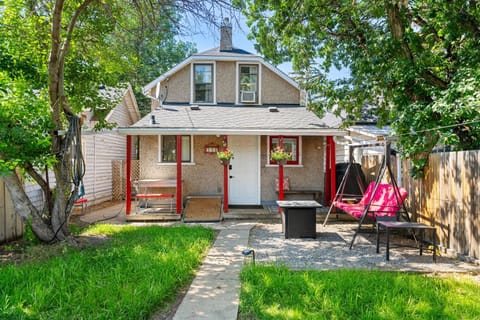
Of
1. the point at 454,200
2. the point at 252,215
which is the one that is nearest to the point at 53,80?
the point at 252,215

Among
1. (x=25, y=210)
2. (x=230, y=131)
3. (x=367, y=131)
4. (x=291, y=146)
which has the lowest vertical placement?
(x=25, y=210)

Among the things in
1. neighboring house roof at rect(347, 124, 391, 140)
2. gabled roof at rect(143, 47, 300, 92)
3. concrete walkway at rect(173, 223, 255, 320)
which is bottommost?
concrete walkway at rect(173, 223, 255, 320)

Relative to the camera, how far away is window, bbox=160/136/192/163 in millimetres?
10672

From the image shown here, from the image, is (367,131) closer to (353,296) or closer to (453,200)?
(453,200)

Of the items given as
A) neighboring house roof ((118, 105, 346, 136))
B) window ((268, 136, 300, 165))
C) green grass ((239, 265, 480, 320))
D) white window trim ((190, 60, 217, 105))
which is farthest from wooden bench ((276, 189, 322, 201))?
green grass ((239, 265, 480, 320))

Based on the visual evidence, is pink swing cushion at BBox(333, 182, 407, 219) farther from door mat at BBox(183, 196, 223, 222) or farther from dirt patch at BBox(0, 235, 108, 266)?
dirt patch at BBox(0, 235, 108, 266)

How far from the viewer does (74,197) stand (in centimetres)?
632

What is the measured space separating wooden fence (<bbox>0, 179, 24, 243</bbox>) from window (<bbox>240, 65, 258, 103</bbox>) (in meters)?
7.99

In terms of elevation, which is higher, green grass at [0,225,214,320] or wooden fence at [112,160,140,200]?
wooden fence at [112,160,140,200]

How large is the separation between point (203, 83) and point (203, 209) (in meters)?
5.27

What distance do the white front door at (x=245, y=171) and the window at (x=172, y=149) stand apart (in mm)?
1439

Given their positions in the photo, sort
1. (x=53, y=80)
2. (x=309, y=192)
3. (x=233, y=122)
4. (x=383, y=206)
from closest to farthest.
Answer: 1. (x=53, y=80)
2. (x=383, y=206)
3. (x=233, y=122)
4. (x=309, y=192)

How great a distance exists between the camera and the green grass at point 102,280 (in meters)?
3.37

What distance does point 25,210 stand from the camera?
232 inches
